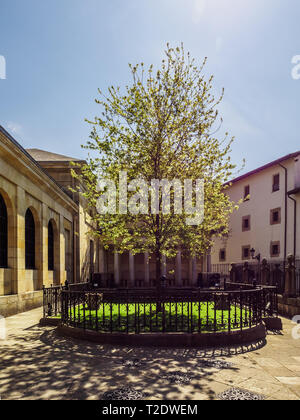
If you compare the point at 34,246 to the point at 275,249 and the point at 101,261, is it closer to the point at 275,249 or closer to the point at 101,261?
the point at 101,261

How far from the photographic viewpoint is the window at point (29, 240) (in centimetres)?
1680

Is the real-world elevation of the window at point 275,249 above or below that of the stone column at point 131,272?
above

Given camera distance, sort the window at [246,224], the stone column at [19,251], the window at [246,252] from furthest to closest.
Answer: the window at [246,224], the window at [246,252], the stone column at [19,251]

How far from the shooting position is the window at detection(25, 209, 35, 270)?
1680 centimetres

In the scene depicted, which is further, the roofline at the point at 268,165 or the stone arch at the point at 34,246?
the roofline at the point at 268,165

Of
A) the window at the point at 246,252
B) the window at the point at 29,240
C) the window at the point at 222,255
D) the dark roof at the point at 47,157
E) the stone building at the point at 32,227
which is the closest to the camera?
the stone building at the point at 32,227

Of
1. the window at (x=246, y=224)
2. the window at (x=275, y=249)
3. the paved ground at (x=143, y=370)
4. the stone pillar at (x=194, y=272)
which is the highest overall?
the window at (x=246, y=224)

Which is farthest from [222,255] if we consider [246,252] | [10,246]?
[10,246]

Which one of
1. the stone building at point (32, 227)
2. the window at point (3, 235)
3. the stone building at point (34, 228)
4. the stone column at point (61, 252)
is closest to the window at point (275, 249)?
→ the stone building at point (34, 228)

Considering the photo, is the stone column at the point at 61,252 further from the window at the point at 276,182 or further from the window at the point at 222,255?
the window at the point at 222,255

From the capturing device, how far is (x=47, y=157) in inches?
1097

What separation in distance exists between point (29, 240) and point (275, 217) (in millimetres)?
22511

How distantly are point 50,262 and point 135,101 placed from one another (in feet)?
43.8

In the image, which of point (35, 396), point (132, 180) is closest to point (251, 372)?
point (35, 396)
